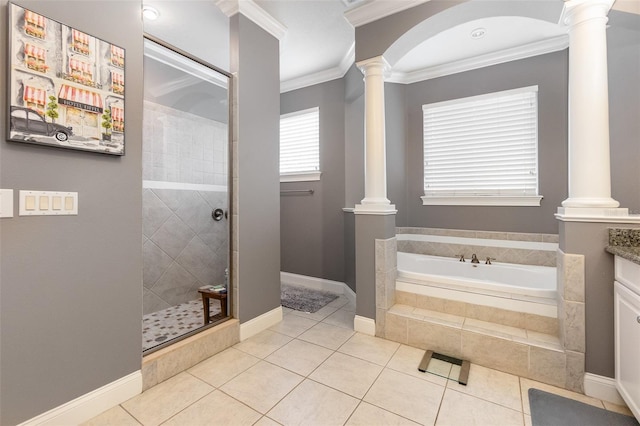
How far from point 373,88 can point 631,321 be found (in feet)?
7.14

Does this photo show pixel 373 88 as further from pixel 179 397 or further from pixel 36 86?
pixel 179 397

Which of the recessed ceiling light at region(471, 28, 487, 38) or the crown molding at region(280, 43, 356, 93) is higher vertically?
the crown molding at region(280, 43, 356, 93)

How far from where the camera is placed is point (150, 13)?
95.0 inches

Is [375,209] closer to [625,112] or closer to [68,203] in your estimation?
[68,203]

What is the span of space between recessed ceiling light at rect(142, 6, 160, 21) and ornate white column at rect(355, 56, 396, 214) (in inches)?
69.5

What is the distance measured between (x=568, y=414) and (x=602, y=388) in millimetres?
321

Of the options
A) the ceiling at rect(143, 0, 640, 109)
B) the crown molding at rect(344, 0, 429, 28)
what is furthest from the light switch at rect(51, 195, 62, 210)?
the crown molding at rect(344, 0, 429, 28)

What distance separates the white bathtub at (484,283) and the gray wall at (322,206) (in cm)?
89

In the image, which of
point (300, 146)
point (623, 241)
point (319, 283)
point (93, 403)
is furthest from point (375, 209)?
point (93, 403)

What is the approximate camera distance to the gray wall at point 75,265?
125 cm

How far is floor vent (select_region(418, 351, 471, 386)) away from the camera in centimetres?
182

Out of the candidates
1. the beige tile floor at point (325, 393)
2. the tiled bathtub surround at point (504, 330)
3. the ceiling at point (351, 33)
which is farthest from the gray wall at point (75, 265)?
the tiled bathtub surround at point (504, 330)

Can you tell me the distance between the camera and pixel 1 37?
1.21 m

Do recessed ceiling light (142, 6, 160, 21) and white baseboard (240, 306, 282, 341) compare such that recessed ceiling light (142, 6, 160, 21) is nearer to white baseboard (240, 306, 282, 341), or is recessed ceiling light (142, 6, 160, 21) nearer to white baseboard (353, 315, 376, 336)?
white baseboard (240, 306, 282, 341)
